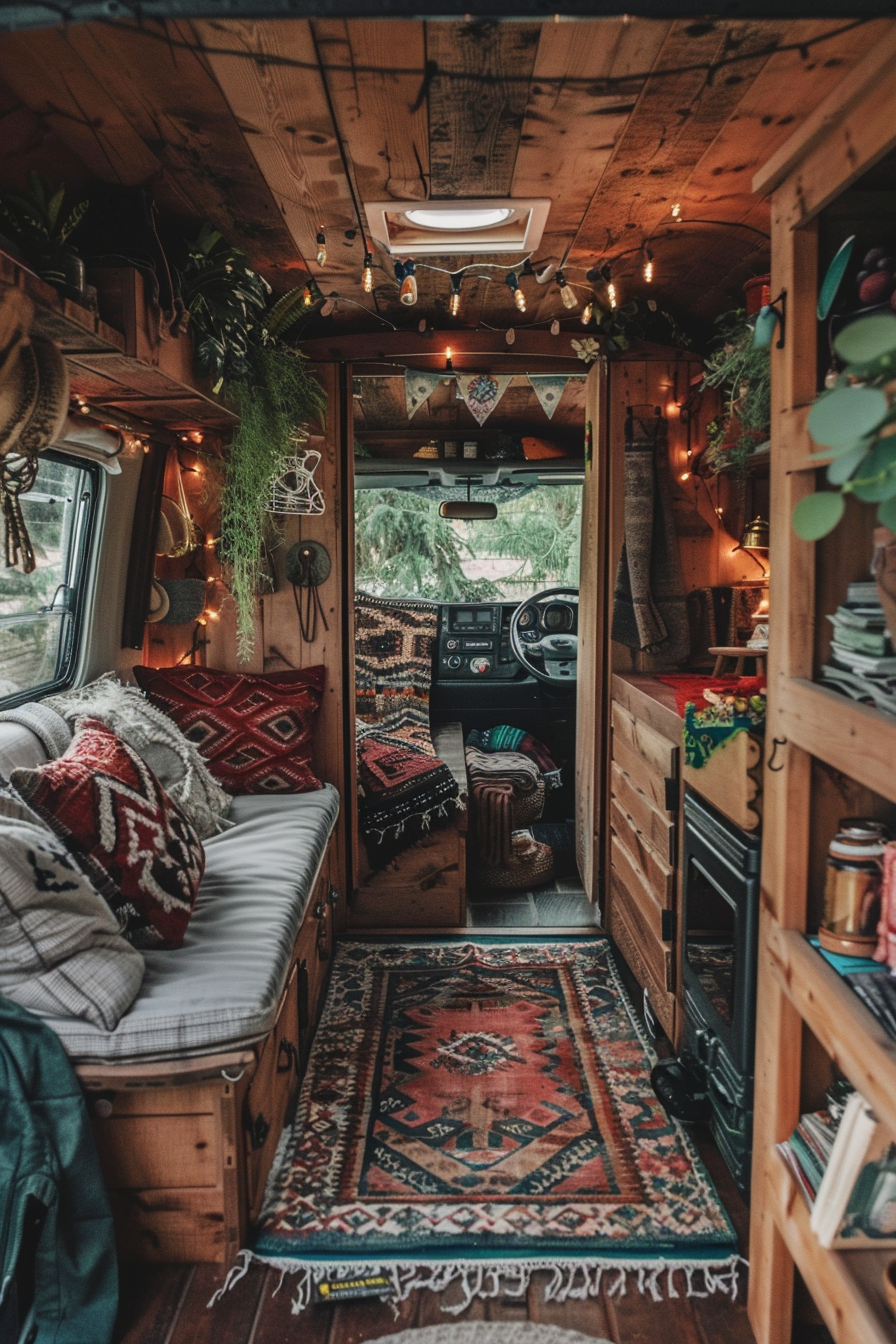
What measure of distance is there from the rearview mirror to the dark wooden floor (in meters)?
4.40

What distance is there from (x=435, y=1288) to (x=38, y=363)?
6.83 feet

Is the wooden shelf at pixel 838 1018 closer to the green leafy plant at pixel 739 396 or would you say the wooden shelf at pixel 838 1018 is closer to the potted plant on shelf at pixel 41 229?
the green leafy plant at pixel 739 396

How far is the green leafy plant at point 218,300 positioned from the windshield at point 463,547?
184 inches

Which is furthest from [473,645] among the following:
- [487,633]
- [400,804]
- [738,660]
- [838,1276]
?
[838,1276]

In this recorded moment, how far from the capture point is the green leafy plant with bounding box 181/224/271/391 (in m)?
2.55

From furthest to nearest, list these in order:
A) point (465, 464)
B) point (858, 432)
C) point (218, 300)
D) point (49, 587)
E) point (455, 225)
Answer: point (465, 464) < point (49, 587) < point (218, 300) < point (455, 225) < point (858, 432)

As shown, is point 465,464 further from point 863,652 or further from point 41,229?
point 863,652

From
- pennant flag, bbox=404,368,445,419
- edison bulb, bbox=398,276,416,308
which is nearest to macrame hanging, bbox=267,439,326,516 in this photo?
pennant flag, bbox=404,368,445,419

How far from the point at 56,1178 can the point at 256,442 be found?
89.9 inches

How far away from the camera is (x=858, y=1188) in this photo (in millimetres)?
1415

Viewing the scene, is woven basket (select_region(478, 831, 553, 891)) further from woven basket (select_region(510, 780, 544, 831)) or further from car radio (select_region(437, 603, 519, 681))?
car radio (select_region(437, 603, 519, 681))

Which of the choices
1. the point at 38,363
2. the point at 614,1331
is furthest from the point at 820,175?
the point at 614,1331

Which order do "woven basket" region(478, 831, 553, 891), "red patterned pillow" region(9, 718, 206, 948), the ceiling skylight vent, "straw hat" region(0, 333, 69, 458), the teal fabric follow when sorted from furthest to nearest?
"woven basket" region(478, 831, 553, 891) < the ceiling skylight vent < "red patterned pillow" region(9, 718, 206, 948) < "straw hat" region(0, 333, 69, 458) < the teal fabric

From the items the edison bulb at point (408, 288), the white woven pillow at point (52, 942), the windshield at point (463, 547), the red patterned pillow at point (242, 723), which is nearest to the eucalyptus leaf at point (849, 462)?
the white woven pillow at point (52, 942)
